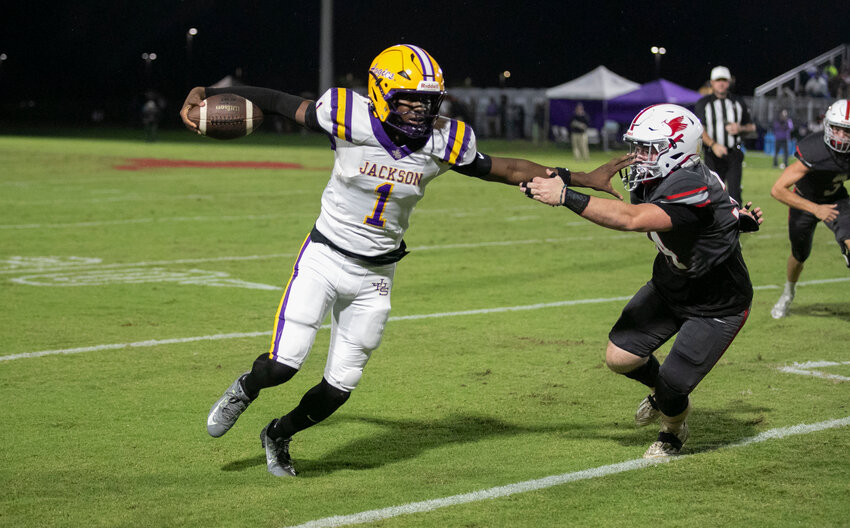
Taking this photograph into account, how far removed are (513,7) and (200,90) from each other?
46808 millimetres

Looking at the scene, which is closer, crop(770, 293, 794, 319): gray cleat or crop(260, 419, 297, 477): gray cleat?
crop(260, 419, 297, 477): gray cleat

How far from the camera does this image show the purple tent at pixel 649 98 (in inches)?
1299

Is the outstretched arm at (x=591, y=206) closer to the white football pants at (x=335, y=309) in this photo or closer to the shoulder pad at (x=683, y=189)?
the shoulder pad at (x=683, y=189)

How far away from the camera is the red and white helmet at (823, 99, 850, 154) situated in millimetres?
6992

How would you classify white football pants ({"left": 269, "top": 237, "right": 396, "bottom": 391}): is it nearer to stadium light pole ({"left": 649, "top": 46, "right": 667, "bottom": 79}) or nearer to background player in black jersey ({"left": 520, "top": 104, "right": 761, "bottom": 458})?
background player in black jersey ({"left": 520, "top": 104, "right": 761, "bottom": 458})

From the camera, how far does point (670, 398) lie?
15.5 ft

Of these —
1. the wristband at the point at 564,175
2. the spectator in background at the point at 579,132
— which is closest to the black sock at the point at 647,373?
the wristband at the point at 564,175

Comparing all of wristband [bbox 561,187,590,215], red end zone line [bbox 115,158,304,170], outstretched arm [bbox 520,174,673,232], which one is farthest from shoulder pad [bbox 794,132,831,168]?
red end zone line [bbox 115,158,304,170]

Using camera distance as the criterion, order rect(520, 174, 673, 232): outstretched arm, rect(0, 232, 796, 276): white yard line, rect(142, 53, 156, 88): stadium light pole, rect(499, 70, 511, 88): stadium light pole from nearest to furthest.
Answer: rect(520, 174, 673, 232): outstretched arm, rect(0, 232, 796, 276): white yard line, rect(499, 70, 511, 88): stadium light pole, rect(142, 53, 156, 88): stadium light pole

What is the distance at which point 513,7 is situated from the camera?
164 feet

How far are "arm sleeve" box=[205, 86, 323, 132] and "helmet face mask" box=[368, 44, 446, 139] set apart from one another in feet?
0.89

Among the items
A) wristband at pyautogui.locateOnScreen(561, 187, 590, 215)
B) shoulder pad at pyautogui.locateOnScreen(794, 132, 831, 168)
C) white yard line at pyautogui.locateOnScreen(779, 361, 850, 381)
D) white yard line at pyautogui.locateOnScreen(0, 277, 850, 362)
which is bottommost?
white yard line at pyautogui.locateOnScreen(0, 277, 850, 362)

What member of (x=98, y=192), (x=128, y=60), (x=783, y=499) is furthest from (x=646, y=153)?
(x=128, y=60)

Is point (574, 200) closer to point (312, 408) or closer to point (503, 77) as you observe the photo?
point (312, 408)
